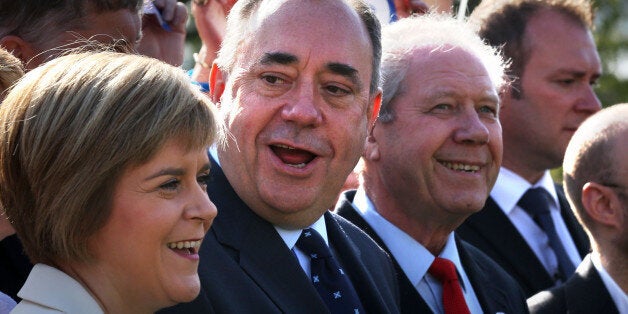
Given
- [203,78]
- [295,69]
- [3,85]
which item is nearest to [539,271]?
[203,78]

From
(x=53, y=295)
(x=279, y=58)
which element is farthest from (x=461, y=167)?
(x=53, y=295)

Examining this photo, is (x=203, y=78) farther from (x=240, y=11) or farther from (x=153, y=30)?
(x=240, y=11)

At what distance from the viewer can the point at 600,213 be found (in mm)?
5457

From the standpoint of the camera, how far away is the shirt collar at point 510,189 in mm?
6195

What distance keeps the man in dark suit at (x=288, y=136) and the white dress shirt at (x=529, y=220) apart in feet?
6.43

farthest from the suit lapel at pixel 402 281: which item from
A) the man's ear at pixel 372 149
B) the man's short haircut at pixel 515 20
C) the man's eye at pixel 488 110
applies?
the man's short haircut at pixel 515 20

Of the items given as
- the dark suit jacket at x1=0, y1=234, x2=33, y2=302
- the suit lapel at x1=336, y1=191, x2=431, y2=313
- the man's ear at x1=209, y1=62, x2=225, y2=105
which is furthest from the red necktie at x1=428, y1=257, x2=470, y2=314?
the dark suit jacket at x1=0, y1=234, x2=33, y2=302

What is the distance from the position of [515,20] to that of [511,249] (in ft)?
5.22

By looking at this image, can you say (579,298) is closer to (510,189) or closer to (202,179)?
(510,189)

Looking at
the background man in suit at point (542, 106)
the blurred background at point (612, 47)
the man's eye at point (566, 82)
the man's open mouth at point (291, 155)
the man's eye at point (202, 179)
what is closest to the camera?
the man's eye at point (202, 179)

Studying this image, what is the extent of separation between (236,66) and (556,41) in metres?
3.03

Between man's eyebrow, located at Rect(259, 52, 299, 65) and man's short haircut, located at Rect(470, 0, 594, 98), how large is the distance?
2761 mm

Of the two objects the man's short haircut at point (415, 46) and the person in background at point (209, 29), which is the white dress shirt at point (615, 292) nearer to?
the man's short haircut at point (415, 46)

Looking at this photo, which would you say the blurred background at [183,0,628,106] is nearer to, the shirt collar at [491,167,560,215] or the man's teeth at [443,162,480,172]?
the shirt collar at [491,167,560,215]
